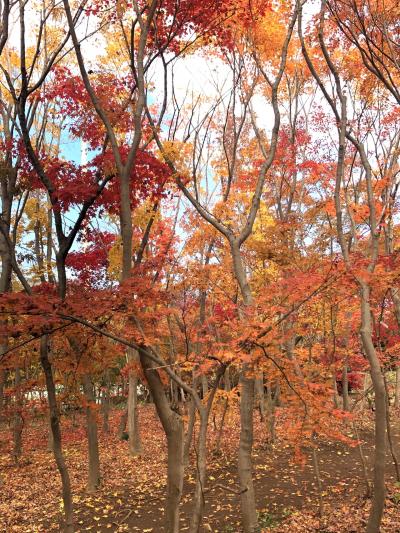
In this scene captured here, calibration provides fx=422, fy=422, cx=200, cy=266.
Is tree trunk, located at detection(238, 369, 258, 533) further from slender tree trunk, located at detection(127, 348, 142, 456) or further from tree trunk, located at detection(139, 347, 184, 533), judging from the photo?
slender tree trunk, located at detection(127, 348, 142, 456)

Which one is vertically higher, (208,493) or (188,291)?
(188,291)

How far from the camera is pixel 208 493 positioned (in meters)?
Answer: 9.85

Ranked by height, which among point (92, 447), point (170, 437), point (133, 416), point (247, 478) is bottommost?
point (92, 447)

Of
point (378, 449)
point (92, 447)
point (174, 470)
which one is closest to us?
point (378, 449)

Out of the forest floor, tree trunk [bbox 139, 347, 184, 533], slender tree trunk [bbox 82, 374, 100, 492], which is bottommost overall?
the forest floor

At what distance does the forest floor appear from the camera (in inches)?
318

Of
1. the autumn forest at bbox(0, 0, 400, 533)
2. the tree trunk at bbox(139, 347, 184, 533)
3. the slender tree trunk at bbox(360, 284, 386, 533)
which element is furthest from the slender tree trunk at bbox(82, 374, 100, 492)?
the slender tree trunk at bbox(360, 284, 386, 533)

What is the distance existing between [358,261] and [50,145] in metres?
9.41

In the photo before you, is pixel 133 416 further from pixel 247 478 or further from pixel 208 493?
pixel 247 478

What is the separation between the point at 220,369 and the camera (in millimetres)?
5145

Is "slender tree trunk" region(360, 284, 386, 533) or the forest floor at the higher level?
"slender tree trunk" region(360, 284, 386, 533)

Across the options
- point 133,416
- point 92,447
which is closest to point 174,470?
point 92,447

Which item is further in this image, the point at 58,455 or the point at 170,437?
the point at 58,455

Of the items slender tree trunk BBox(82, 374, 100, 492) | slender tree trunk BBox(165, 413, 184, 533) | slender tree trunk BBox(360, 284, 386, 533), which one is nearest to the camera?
slender tree trunk BBox(360, 284, 386, 533)
